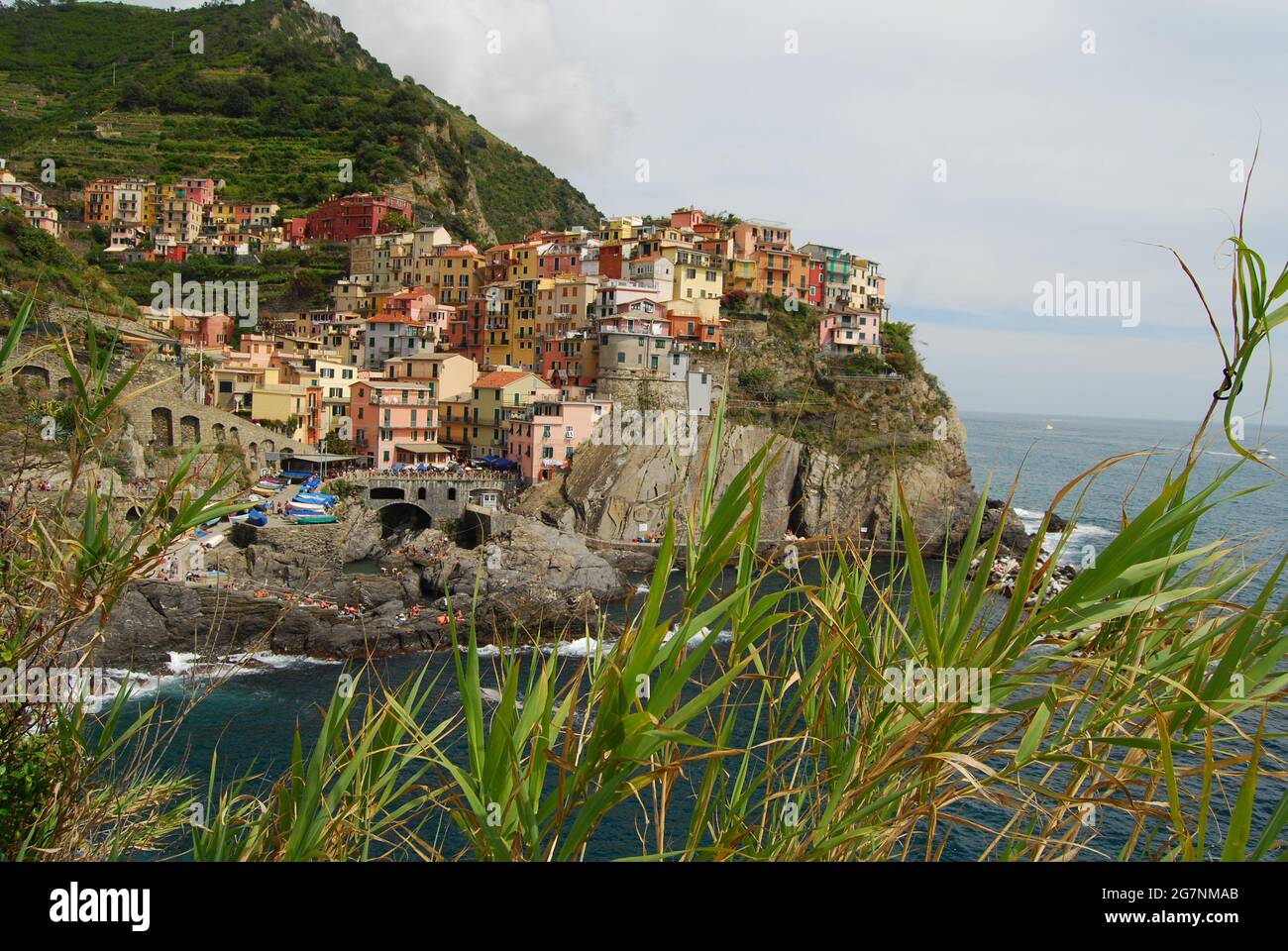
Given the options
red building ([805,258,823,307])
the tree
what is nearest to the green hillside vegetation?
red building ([805,258,823,307])

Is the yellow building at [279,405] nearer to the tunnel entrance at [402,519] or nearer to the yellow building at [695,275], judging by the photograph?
the tunnel entrance at [402,519]

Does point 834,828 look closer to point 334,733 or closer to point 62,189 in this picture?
point 334,733

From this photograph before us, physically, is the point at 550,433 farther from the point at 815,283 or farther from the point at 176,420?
the point at 815,283

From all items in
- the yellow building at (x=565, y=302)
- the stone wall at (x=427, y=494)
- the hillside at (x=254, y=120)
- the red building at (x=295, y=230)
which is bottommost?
the stone wall at (x=427, y=494)

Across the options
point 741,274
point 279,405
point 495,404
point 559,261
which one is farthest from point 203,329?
point 741,274

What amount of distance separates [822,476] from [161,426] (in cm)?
2234

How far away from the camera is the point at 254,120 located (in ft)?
220

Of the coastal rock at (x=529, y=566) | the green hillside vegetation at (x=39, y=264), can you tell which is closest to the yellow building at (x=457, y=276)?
the green hillside vegetation at (x=39, y=264)

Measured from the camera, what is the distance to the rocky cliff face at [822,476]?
31234 millimetres

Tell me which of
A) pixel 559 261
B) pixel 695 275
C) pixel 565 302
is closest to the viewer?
pixel 565 302

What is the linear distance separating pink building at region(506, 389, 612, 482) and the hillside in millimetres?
29458

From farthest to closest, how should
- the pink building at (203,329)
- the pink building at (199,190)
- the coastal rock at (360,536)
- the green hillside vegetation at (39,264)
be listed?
the pink building at (199,190) < the pink building at (203,329) < the green hillside vegetation at (39,264) < the coastal rock at (360,536)

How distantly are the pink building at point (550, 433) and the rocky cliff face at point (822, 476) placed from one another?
30.7 inches
